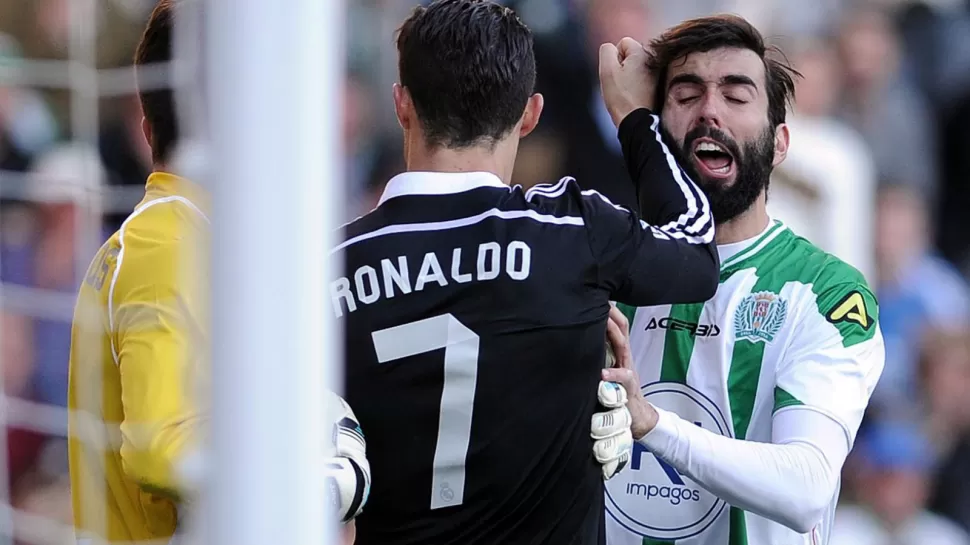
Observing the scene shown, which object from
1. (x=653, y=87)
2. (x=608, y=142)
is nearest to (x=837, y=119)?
(x=608, y=142)

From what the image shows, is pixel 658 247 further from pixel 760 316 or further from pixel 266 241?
pixel 266 241

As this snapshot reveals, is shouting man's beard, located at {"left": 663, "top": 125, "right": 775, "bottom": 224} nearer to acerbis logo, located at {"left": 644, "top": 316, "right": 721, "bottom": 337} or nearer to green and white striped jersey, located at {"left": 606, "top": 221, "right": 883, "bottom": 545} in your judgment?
green and white striped jersey, located at {"left": 606, "top": 221, "right": 883, "bottom": 545}

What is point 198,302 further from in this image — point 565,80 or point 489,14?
point 565,80

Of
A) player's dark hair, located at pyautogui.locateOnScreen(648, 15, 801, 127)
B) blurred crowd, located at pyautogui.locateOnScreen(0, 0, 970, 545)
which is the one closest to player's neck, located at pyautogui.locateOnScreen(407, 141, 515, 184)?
player's dark hair, located at pyautogui.locateOnScreen(648, 15, 801, 127)

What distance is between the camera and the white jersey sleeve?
2.40 m

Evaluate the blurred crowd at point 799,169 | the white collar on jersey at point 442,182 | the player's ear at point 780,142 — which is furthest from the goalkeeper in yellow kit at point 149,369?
the blurred crowd at point 799,169

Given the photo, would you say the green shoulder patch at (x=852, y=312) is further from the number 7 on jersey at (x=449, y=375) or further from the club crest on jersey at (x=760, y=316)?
the number 7 on jersey at (x=449, y=375)

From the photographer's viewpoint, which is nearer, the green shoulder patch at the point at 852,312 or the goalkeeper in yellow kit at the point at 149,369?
the goalkeeper in yellow kit at the point at 149,369

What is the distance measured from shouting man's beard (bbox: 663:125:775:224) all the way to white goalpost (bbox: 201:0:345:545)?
1.44 meters

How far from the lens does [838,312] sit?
2.51 m

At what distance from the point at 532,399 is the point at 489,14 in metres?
0.65

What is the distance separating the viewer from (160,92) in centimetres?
238

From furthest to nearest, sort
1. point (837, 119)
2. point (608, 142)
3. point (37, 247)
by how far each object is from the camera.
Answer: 1. point (837, 119)
2. point (608, 142)
3. point (37, 247)

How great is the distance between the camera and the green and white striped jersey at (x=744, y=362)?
2.48 meters
